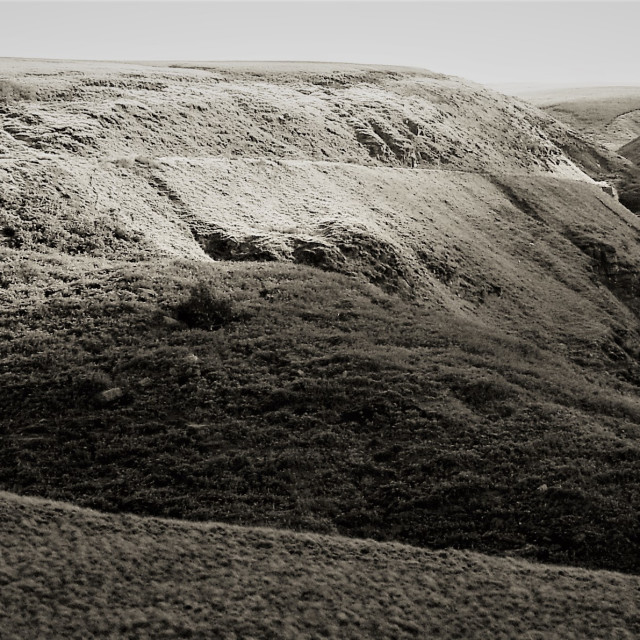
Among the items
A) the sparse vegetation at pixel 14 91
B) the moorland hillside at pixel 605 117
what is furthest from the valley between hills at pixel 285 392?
the moorland hillside at pixel 605 117

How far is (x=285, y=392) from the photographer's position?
92.9 ft

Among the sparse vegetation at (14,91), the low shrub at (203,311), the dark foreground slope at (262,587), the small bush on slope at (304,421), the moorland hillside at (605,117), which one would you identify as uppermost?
the moorland hillside at (605,117)

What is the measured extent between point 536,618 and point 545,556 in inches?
121

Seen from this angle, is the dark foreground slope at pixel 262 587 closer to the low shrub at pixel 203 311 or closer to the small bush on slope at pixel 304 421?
the small bush on slope at pixel 304 421

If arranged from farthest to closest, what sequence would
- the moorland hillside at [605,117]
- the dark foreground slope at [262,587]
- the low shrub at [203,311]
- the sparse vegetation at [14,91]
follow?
the moorland hillside at [605,117]
the sparse vegetation at [14,91]
the low shrub at [203,311]
the dark foreground slope at [262,587]

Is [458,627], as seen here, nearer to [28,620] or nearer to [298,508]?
[298,508]

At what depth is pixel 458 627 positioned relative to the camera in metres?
18.8

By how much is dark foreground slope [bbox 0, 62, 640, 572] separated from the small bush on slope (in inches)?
3.9

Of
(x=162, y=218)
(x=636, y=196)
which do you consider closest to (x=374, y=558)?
(x=162, y=218)

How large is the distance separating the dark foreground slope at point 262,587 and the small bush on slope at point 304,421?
1.12m

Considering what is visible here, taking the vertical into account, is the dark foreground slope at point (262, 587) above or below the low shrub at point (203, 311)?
below

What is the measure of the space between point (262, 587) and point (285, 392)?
9.89m

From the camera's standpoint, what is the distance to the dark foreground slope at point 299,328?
942 inches

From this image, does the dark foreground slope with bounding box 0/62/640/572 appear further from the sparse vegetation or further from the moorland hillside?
the moorland hillside
